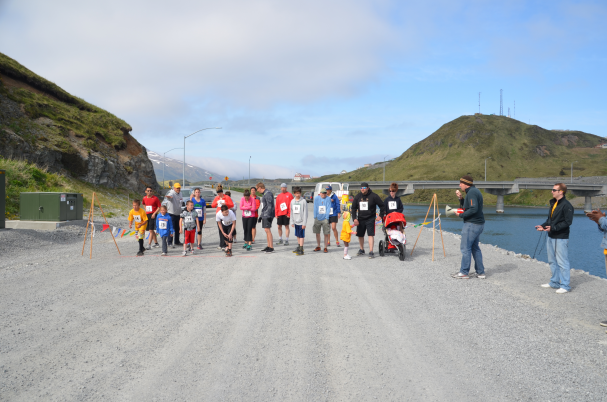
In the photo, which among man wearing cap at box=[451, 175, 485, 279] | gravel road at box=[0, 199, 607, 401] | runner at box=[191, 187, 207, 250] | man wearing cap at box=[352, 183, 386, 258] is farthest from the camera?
runner at box=[191, 187, 207, 250]

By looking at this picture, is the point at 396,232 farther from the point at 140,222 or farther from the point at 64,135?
the point at 64,135

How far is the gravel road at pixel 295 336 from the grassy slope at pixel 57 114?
2564cm

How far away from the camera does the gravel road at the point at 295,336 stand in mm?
3654

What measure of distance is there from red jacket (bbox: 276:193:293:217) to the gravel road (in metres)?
3.49

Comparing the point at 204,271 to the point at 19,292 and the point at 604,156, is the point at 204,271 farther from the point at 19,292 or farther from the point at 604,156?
the point at 604,156

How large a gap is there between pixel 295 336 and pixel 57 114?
37.7 meters

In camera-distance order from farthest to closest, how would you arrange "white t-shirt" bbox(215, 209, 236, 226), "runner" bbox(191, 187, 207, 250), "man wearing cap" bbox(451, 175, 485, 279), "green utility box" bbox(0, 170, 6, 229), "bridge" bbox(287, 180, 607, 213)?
1. "bridge" bbox(287, 180, 607, 213)
2. "green utility box" bbox(0, 170, 6, 229)
3. "runner" bbox(191, 187, 207, 250)
4. "white t-shirt" bbox(215, 209, 236, 226)
5. "man wearing cap" bbox(451, 175, 485, 279)

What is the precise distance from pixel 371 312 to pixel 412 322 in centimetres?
68

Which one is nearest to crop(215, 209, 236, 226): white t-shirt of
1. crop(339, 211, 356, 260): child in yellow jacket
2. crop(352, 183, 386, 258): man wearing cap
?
→ crop(339, 211, 356, 260): child in yellow jacket

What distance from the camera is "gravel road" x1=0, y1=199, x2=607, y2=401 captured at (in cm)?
365

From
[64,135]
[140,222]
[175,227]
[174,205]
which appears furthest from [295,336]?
[64,135]

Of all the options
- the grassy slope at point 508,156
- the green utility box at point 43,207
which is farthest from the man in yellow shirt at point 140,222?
the grassy slope at point 508,156

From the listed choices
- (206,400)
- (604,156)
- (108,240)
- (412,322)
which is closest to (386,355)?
(412,322)

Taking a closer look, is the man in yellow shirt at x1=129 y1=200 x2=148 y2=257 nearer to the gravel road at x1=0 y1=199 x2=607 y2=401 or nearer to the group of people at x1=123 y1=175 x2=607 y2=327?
the group of people at x1=123 y1=175 x2=607 y2=327
